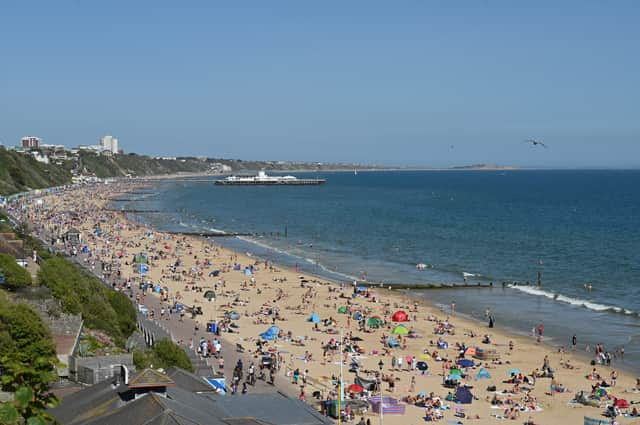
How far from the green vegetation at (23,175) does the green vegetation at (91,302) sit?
91406mm

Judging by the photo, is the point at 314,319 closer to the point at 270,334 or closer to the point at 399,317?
the point at 399,317

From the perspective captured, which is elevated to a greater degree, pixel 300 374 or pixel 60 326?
pixel 60 326

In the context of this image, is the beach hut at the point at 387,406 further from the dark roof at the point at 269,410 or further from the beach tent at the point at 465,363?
the dark roof at the point at 269,410

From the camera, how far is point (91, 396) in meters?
16.4

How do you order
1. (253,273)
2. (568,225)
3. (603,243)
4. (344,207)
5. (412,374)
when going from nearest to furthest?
(412,374)
(253,273)
(603,243)
(568,225)
(344,207)

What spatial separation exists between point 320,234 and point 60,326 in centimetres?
6043

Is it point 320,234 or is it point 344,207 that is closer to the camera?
point 320,234

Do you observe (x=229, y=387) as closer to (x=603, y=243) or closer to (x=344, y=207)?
(x=603, y=243)

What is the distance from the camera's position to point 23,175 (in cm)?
14212

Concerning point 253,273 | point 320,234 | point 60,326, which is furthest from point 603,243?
point 60,326

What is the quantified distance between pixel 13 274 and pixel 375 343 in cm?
1578

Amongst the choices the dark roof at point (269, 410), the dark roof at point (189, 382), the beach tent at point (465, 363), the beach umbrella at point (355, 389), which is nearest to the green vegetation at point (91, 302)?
the beach umbrella at point (355, 389)

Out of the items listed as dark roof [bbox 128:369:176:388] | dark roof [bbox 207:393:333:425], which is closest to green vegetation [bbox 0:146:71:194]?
dark roof [bbox 207:393:333:425]

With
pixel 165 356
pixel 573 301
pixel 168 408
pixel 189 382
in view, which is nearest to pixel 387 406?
pixel 165 356
